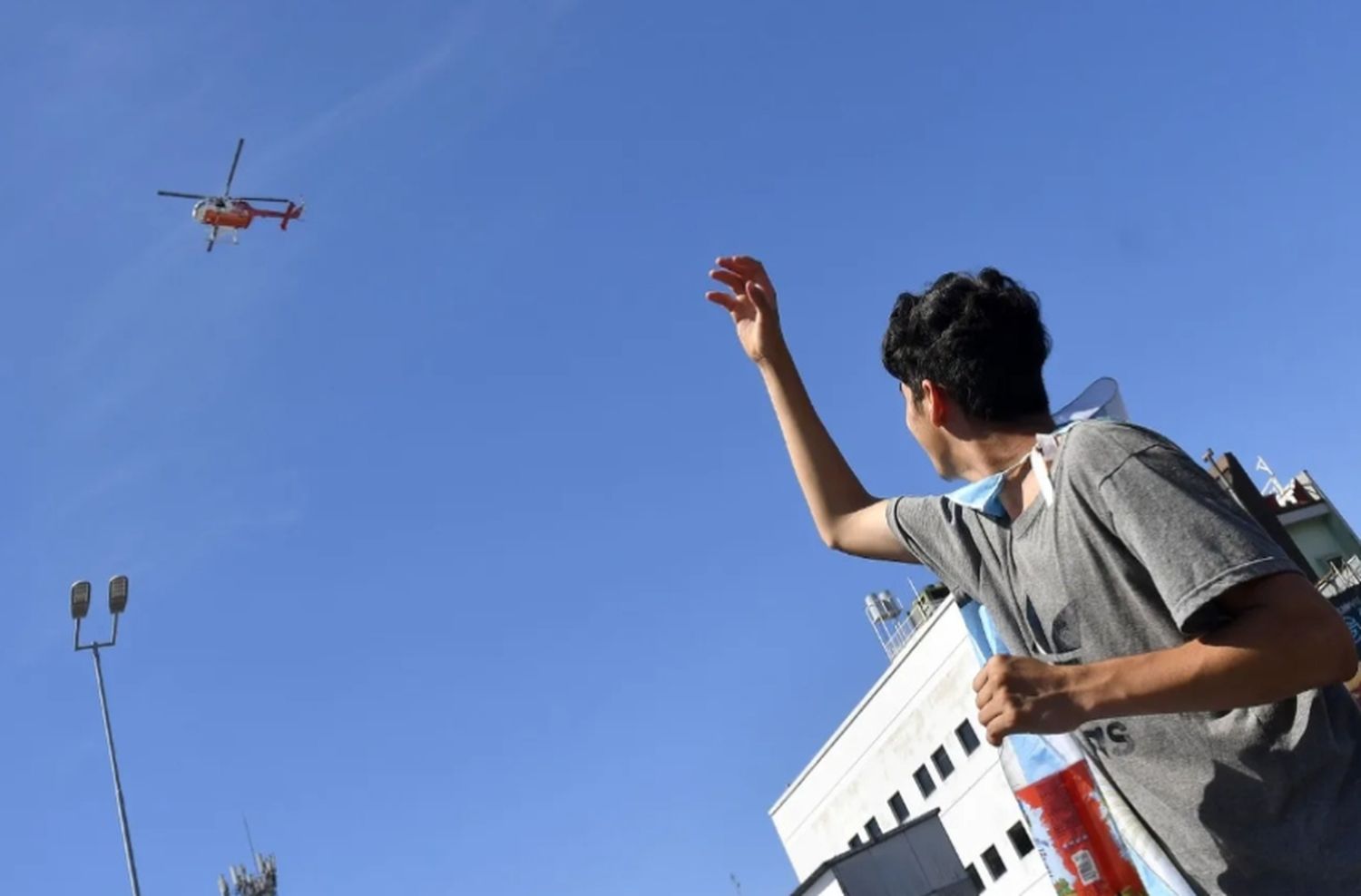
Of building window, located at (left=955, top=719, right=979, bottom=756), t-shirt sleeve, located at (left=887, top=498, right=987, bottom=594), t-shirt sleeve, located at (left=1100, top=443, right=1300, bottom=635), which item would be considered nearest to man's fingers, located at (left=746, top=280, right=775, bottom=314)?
t-shirt sleeve, located at (left=887, top=498, right=987, bottom=594)

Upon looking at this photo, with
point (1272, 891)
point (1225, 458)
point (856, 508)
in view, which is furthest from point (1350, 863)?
point (1225, 458)

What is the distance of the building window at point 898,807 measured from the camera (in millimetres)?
54812

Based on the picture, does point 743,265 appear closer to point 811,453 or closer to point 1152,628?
point 811,453

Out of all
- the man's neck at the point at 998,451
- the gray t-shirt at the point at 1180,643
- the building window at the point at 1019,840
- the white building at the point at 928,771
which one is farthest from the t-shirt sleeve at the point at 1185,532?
the building window at the point at 1019,840

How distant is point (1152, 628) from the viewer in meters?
2.43

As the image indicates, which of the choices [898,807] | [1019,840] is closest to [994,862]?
[1019,840]

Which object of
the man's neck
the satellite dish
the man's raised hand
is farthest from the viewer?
the man's raised hand

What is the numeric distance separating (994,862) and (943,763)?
3.98 meters

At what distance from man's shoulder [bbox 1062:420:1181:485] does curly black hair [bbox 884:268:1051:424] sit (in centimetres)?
32

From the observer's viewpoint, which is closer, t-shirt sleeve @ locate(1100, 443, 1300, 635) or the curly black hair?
t-shirt sleeve @ locate(1100, 443, 1300, 635)

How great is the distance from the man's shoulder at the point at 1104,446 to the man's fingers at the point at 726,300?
1.55m

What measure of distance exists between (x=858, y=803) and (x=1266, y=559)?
57186 millimetres

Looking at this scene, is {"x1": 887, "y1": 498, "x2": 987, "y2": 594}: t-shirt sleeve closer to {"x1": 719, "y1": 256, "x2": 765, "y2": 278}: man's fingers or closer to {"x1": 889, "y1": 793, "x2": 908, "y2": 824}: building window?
{"x1": 719, "y1": 256, "x2": 765, "y2": 278}: man's fingers

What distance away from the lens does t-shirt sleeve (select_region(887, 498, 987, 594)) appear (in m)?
2.80
